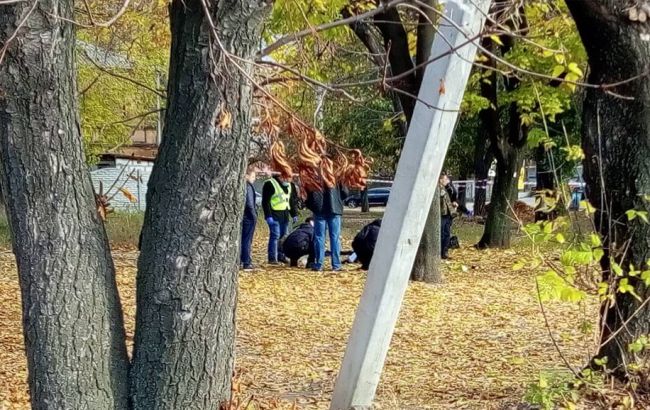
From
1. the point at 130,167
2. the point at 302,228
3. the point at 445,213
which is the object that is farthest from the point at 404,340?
the point at 130,167

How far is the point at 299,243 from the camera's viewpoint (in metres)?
13.7

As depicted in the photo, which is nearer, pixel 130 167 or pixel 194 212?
pixel 194 212

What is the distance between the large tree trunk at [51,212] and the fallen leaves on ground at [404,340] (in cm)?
111

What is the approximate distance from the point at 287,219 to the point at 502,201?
564cm

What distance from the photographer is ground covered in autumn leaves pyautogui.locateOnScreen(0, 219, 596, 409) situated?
6.31 metres

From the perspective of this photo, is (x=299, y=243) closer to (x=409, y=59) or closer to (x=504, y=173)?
(x=409, y=59)

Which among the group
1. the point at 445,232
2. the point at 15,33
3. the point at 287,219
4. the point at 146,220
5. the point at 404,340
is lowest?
the point at 404,340

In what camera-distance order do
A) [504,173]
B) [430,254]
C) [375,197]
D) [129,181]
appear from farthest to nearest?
[375,197] → [129,181] → [504,173] → [430,254]

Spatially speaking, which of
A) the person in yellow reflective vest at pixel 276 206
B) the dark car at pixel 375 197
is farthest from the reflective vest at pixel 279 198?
the dark car at pixel 375 197

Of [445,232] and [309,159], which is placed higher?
[309,159]

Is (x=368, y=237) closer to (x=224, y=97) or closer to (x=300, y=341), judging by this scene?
(x=300, y=341)

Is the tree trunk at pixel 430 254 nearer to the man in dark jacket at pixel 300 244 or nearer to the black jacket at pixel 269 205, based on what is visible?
the man in dark jacket at pixel 300 244

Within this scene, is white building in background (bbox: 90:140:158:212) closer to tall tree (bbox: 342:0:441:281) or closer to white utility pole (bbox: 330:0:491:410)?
tall tree (bbox: 342:0:441:281)

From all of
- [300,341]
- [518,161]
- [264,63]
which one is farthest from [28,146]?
[518,161]
